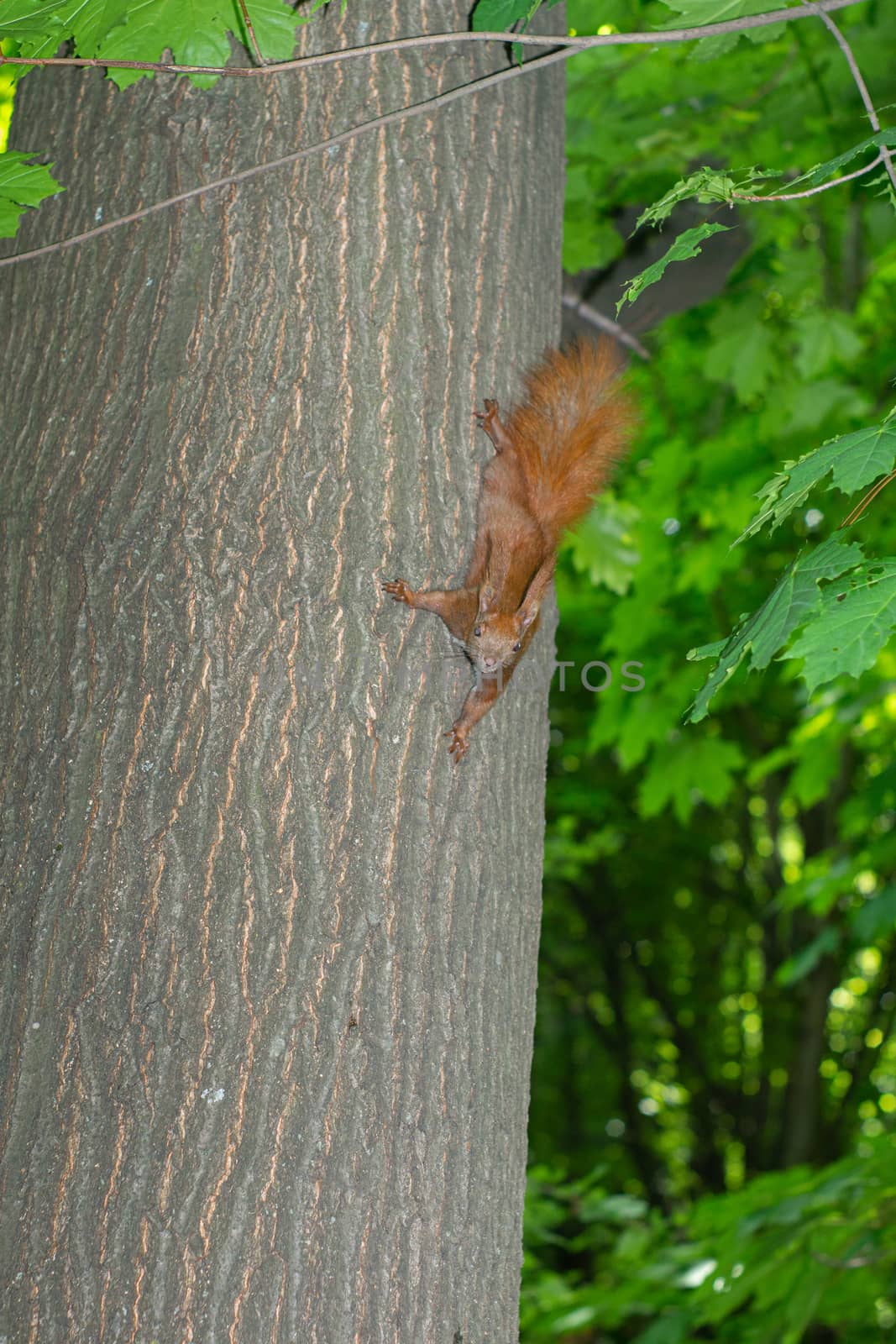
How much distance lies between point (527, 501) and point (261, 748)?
0.71m

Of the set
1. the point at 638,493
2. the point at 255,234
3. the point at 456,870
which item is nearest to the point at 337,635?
the point at 456,870

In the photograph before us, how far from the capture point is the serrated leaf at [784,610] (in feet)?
4.60

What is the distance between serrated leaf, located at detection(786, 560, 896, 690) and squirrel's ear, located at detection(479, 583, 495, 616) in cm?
64

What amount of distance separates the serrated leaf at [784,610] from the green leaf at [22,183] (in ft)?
4.24

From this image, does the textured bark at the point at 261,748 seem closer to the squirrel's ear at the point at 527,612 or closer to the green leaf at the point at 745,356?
the squirrel's ear at the point at 527,612

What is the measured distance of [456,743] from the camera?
173cm

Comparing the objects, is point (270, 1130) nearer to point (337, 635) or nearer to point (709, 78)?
point (337, 635)

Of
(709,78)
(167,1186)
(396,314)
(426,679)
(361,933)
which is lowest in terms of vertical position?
(167,1186)

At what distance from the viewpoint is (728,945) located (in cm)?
1350

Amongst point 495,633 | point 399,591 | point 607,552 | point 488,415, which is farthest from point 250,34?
point 607,552

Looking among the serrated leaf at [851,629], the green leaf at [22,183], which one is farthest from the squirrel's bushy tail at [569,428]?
the green leaf at [22,183]

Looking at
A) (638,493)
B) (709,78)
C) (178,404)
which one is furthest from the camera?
(638,493)

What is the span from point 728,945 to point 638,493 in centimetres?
885

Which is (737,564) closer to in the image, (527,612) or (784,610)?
(527,612)
